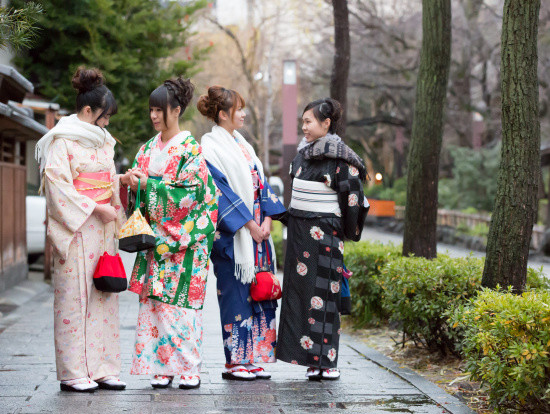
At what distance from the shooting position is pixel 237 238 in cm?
504

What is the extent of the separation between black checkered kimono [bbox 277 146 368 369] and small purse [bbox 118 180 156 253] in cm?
117

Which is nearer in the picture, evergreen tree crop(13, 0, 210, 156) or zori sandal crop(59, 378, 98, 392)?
zori sandal crop(59, 378, 98, 392)

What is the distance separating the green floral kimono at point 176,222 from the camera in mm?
4668

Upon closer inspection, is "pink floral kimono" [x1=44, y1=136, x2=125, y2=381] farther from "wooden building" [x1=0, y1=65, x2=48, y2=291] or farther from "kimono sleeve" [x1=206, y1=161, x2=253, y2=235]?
"wooden building" [x1=0, y1=65, x2=48, y2=291]

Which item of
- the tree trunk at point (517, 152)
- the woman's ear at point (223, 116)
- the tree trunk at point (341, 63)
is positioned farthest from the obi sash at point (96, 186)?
the tree trunk at point (341, 63)

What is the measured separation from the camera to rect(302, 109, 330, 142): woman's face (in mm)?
5188

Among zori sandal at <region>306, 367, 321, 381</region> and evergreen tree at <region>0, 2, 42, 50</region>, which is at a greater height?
evergreen tree at <region>0, 2, 42, 50</region>

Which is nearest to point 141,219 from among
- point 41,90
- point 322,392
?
point 322,392

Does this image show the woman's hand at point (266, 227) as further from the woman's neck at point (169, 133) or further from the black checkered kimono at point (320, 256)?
the woman's neck at point (169, 133)

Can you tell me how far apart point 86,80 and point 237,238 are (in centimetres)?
147

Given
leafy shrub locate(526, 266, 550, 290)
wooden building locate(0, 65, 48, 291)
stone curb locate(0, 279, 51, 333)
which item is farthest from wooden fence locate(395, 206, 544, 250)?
leafy shrub locate(526, 266, 550, 290)

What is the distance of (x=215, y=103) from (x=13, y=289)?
21.4 ft

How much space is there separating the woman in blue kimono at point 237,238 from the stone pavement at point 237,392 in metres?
0.23


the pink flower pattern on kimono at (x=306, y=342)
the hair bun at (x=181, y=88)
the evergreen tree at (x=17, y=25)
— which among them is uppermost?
the evergreen tree at (x=17, y=25)
